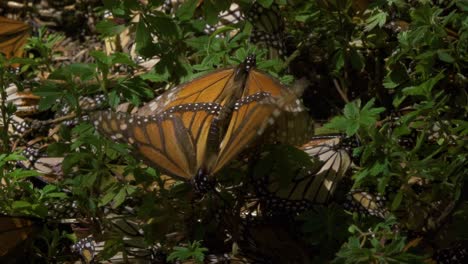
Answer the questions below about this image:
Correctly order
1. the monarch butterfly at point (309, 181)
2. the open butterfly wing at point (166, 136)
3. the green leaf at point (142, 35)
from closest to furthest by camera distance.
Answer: the open butterfly wing at point (166, 136) < the monarch butterfly at point (309, 181) < the green leaf at point (142, 35)

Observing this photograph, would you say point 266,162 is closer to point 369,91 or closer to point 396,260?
point 396,260

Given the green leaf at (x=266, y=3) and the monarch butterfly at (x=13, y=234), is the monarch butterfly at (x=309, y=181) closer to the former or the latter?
the green leaf at (x=266, y=3)

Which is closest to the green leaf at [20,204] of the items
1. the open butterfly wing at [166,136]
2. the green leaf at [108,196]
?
the green leaf at [108,196]

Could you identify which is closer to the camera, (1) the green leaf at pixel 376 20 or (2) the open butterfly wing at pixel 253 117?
(2) the open butterfly wing at pixel 253 117

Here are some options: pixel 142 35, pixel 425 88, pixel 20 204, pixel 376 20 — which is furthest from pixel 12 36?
pixel 425 88

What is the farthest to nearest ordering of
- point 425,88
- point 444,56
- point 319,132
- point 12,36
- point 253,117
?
point 12,36, point 319,132, point 444,56, point 425,88, point 253,117

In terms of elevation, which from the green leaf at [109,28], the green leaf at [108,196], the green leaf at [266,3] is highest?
the green leaf at [266,3]

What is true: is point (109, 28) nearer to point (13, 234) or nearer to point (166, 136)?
point (166, 136)
